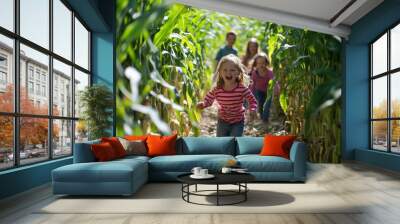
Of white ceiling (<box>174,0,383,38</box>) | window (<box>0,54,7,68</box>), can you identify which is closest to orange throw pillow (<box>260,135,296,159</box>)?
white ceiling (<box>174,0,383,38</box>)

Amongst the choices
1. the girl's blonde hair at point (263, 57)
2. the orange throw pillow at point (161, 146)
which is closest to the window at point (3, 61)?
the orange throw pillow at point (161, 146)

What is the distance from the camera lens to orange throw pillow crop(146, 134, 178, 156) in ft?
16.4

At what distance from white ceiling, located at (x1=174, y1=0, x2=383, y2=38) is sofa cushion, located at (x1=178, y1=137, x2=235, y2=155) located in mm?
2323

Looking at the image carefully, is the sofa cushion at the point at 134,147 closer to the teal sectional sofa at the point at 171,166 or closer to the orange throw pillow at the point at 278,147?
the teal sectional sofa at the point at 171,166

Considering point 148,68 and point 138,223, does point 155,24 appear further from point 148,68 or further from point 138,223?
point 138,223

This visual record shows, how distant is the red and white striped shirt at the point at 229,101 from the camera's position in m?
6.59

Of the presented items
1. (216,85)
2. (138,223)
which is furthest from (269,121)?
(138,223)

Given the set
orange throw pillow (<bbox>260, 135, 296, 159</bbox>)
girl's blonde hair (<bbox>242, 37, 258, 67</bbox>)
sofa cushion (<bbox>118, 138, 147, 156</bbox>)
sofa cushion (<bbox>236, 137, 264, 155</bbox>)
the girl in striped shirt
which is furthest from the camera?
girl's blonde hair (<bbox>242, 37, 258, 67</bbox>)

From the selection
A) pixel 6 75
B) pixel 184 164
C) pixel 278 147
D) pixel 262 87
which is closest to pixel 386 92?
pixel 262 87

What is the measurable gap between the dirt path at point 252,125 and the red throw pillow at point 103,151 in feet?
9.81

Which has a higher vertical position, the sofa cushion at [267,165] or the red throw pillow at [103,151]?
the red throw pillow at [103,151]

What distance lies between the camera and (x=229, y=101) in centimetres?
665

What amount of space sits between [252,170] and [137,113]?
2733 mm

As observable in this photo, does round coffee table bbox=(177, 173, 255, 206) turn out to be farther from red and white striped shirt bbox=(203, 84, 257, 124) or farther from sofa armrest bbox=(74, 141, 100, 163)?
red and white striped shirt bbox=(203, 84, 257, 124)
